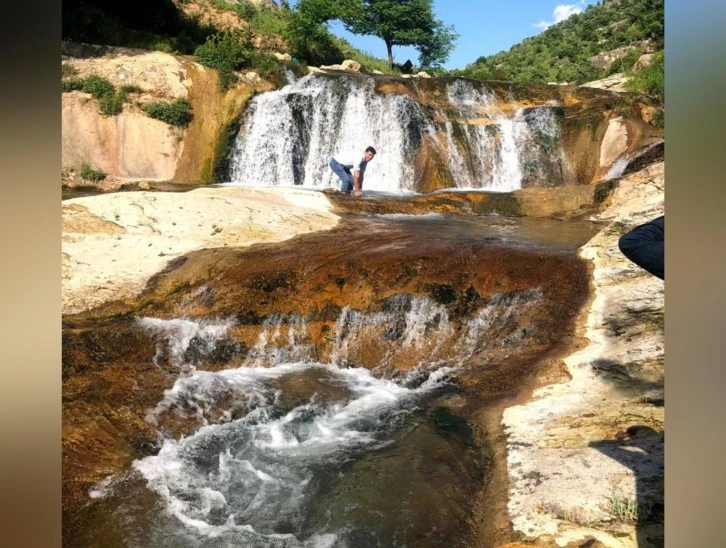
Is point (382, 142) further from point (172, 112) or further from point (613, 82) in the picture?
point (613, 82)

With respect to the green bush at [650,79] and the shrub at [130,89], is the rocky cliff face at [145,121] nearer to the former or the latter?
the shrub at [130,89]

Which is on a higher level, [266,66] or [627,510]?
[266,66]

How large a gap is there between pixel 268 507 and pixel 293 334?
174 cm

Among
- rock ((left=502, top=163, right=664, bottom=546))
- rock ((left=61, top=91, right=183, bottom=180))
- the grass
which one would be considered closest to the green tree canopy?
rock ((left=61, top=91, right=183, bottom=180))

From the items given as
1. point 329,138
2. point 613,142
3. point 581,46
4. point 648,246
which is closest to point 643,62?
point 581,46

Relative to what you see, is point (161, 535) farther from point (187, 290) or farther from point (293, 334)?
point (187, 290)

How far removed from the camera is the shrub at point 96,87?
966 cm

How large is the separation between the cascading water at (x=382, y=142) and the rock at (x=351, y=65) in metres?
3.89

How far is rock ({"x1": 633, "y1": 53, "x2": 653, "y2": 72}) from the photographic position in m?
12.6

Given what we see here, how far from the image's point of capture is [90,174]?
9133mm
